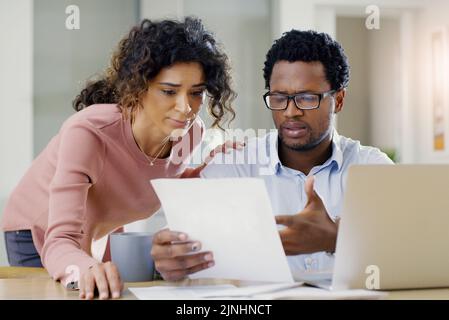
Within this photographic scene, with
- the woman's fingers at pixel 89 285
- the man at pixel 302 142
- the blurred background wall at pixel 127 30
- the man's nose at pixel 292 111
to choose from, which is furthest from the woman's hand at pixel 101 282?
the blurred background wall at pixel 127 30

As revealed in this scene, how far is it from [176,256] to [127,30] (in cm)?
278

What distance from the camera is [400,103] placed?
13.5 ft

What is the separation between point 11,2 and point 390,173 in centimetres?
296

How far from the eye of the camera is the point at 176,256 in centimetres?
99

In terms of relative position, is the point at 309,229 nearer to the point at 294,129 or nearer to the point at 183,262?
the point at 183,262

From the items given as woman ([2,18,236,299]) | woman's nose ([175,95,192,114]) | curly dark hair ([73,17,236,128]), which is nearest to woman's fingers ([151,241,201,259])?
woman ([2,18,236,299])

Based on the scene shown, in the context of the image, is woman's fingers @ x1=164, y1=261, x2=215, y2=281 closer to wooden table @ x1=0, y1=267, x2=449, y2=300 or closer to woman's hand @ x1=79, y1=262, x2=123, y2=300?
wooden table @ x1=0, y1=267, x2=449, y2=300

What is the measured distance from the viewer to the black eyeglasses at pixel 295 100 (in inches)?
64.1

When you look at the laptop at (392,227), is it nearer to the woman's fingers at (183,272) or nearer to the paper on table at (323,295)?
the paper on table at (323,295)

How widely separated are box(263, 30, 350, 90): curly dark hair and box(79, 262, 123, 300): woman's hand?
947 mm

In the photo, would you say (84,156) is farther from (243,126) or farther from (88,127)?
(243,126)

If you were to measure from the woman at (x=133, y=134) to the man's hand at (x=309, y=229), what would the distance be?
0.44m
